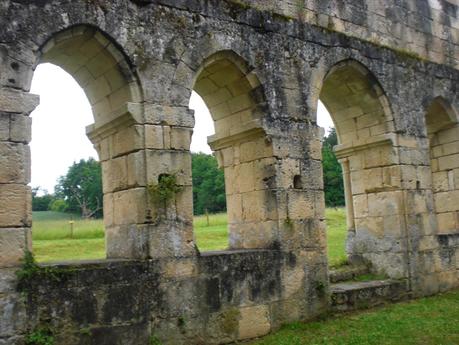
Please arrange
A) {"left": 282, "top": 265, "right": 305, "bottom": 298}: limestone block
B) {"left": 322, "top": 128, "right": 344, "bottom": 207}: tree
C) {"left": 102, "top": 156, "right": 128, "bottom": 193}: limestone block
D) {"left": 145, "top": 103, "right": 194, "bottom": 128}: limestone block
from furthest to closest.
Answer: {"left": 322, "top": 128, "right": 344, "bottom": 207}: tree < {"left": 282, "top": 265, "right": 305, "bottom": 298}: limestone block < {"left": 102, "top": 156, "right": 128, "bottom": 193}: limestone block < {"left": 145, "top": 103, "right": 194, "bottom": 128}: limestone block

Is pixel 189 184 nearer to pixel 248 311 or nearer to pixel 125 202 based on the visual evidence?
pixel 125 202

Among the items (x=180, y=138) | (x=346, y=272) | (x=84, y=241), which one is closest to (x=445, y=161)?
(x=346, y=272)

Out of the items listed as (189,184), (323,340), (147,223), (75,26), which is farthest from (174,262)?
(75,26)

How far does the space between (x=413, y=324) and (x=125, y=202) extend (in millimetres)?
4412

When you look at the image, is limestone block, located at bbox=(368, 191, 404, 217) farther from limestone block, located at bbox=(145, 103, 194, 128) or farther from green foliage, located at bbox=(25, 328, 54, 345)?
green foliage, located at bbox=(25, 328, 54, 345)

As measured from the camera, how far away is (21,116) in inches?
233

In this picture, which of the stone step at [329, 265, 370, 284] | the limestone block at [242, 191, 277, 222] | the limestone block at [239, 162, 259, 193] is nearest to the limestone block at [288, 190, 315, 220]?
the limestone block at [242, 191, 277, 222]

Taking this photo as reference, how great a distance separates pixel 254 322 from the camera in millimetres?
7383

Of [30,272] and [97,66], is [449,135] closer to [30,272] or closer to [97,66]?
[97,66]

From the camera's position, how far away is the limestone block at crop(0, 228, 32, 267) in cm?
564

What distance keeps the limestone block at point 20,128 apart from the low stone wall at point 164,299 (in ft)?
4.56

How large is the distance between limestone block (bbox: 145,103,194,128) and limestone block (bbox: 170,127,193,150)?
0.22ft

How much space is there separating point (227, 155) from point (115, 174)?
2.14 m

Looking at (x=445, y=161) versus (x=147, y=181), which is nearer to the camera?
(x=147, y=181)
